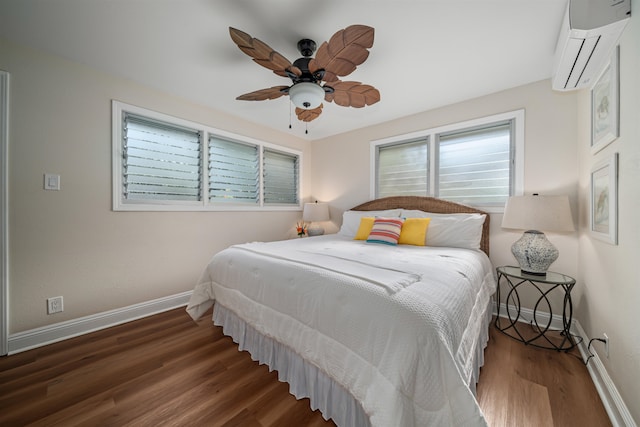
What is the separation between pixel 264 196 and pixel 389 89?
7.38 feet

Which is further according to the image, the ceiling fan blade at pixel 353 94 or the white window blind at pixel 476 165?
the white window blind at pixel 476 165

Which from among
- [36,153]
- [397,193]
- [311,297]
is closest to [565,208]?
[397,193]

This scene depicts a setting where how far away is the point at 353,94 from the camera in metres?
1.97

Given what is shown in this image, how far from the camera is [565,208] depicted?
1894mm

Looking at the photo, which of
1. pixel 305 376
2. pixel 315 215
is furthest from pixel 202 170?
pixel 305 376

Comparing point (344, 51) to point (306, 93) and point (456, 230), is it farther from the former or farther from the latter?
point (456, 230)

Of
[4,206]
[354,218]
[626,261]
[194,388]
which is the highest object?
[4,206]

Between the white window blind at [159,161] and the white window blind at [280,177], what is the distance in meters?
1.05

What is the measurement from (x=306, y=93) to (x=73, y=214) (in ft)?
7.50

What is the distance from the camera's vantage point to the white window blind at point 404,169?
3129 mm

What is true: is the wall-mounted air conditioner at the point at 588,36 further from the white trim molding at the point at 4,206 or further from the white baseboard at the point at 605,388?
the white trim molding at the point at 4,206

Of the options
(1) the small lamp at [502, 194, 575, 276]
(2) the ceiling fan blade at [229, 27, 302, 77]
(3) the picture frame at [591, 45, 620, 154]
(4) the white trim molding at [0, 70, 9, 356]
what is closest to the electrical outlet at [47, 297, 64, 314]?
(4) the white trim molding at [0, 70, 9, 356]

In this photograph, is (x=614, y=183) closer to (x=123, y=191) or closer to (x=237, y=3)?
(x=237, y=3)

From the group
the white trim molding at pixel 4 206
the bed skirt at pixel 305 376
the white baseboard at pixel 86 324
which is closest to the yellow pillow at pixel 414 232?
the bed skirt at pixel 305 376
